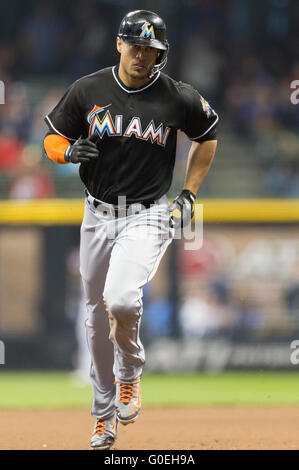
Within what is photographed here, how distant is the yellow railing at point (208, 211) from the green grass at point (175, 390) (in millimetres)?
1956

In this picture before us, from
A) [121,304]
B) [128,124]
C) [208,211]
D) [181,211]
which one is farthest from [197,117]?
[208,211]

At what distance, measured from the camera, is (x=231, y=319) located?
11094 mm

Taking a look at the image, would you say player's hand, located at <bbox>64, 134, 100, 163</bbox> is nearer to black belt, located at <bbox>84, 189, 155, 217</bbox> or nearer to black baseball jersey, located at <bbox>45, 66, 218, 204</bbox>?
black baseball jersey, located at <bbox>45, 66, 218, 204</bbox>

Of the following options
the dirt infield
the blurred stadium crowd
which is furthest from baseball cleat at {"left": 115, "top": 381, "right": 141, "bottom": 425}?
the blurred stadium crowd

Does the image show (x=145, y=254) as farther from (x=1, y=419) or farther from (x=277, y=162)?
(x=277, y=162)

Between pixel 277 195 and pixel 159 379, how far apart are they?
2.89 m

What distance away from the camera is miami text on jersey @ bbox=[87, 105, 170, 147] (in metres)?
4.70

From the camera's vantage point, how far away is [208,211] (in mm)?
11234

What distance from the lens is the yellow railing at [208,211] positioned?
1129 centimetres

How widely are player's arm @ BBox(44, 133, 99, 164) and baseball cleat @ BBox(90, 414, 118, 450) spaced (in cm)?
150

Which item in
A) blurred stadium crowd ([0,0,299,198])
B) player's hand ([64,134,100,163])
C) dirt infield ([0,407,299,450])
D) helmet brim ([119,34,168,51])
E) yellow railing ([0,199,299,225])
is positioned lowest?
dirt infield ([0,407,299,450])

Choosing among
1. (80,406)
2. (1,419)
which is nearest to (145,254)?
(1,419)

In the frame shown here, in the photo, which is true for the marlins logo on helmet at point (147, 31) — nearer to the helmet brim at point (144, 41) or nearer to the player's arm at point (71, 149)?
the helmet brim at point (144, 41)

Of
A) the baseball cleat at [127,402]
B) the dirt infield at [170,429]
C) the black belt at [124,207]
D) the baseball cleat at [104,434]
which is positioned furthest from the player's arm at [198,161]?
the dirt infield at [170,429]
